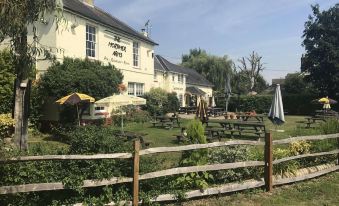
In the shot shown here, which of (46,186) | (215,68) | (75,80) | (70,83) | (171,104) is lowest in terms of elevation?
(46,186)

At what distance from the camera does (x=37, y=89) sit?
19.8 metres

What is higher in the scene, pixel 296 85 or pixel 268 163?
pixel 296 85

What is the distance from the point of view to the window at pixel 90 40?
75.8 feet

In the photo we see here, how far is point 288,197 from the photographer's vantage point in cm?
840

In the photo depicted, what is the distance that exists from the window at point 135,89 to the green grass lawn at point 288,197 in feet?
65.5

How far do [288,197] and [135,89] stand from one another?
70.9 ft

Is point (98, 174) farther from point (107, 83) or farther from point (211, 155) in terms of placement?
point (107, 83)

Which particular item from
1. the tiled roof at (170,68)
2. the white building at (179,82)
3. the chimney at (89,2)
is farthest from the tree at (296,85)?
the chimney at (89,2)

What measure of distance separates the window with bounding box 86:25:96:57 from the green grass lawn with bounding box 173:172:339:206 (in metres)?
16.6

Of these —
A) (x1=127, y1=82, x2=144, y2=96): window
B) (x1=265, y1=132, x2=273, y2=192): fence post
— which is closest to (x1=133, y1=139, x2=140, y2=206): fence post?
(x1=265, y1=132, x2=273, y2=192): fence post

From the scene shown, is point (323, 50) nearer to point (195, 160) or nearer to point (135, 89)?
point (135, 89)

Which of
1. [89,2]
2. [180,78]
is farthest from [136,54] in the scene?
[180,78]

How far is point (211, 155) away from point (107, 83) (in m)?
13.4

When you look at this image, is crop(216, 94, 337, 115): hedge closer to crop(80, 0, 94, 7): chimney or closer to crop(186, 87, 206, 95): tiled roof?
crop(186, 87, 206, 95): tiled roof
